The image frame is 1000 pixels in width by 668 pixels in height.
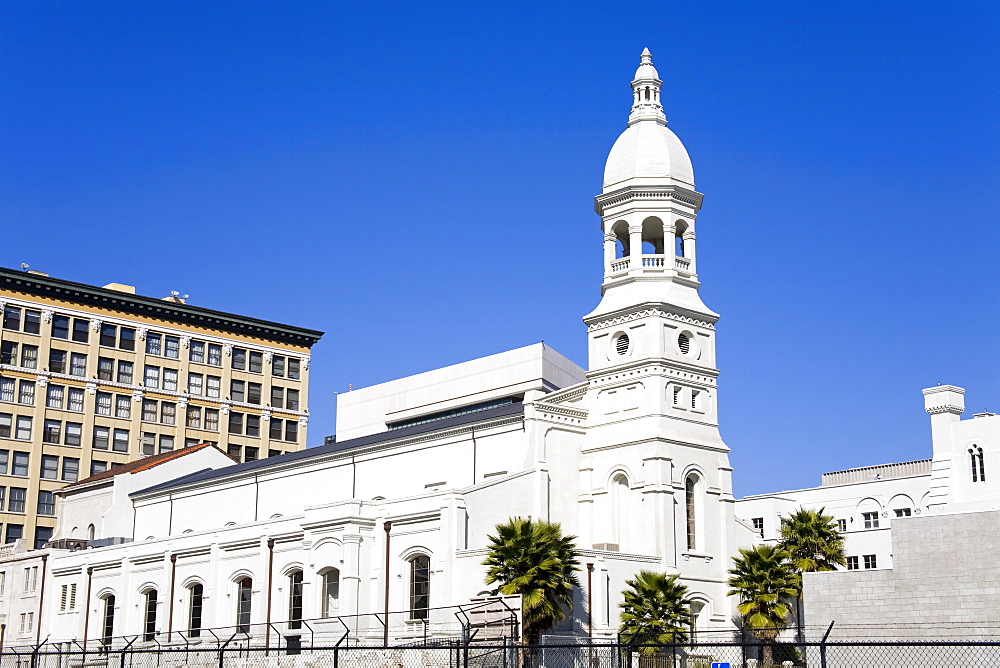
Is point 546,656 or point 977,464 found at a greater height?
point 977,464

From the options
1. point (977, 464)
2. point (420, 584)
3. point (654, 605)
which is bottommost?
point (654, 605)

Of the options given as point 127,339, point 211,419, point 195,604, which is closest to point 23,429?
point 127,339

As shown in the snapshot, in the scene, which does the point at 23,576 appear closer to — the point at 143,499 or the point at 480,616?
the point at 143,499

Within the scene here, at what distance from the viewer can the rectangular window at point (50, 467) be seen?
4129 inches

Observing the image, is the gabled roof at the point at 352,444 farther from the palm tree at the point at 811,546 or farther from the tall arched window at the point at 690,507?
the palm tree at the point at 811,546

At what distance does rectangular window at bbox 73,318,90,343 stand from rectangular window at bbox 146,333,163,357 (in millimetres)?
5469

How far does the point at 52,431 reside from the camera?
349ft

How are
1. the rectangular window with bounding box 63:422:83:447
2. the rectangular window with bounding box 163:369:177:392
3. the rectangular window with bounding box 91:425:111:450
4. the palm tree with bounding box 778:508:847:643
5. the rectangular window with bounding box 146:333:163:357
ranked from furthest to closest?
the rectangular window with bounding box 163:369:177:392 → the rectangular window with bounding box 146:333:163:357 → the rectangular window with bounding box 91:425:111:450 → the rectangular window with bounding box 63:422:83:447 → the palm tree with bounding box 778:508:847:643

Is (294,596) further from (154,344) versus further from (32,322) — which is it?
(154,344)

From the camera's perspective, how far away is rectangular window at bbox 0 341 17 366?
4129 inches

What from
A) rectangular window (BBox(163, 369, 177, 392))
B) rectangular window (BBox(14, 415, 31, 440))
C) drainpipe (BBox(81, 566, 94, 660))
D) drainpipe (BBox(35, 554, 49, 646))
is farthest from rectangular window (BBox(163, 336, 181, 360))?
drainpipe (BBox(81, 566, 94, 660))

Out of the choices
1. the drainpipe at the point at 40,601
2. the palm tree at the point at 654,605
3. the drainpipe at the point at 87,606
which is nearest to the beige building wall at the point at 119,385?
the drainpipe at the point at 40,601

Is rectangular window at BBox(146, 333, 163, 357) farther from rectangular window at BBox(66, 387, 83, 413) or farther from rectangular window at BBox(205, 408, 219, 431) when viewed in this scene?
rectangular window at BBox(66, 387, 83, 413)

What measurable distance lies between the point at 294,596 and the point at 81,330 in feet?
172
